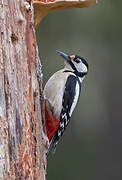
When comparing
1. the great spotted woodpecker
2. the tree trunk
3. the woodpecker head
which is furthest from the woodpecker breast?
the tree trunk

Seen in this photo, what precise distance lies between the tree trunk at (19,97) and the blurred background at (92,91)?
5.95 m

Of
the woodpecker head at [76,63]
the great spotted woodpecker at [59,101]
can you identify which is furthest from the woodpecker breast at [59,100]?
the woodpecker head at [76,63]

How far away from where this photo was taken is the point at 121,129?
10414 mm

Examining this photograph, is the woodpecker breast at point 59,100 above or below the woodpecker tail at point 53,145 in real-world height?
above

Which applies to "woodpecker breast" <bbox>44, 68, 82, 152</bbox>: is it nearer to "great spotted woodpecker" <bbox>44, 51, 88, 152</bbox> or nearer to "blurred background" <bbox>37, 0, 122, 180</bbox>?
"great spotted woodpecker" <bbox>44, 51, 88, 152</bbox>

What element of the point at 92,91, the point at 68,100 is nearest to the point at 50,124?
the point at 68,100

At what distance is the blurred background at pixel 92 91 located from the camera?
410 inches

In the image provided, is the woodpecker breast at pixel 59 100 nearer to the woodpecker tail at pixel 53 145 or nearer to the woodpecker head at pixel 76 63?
the woodpecker tail at pixel 53 145

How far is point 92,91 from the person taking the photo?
34.9ft

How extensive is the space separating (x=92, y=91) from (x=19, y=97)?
667cm

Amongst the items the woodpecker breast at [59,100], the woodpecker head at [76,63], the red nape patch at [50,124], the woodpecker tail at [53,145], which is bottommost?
the woodpecker tail at [53,145]

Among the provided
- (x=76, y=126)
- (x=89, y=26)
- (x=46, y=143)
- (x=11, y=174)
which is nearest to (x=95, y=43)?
(x=89, y=26)

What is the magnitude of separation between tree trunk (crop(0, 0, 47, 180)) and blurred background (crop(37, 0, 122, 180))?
5.95m

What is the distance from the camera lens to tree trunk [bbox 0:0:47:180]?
3850 mm
